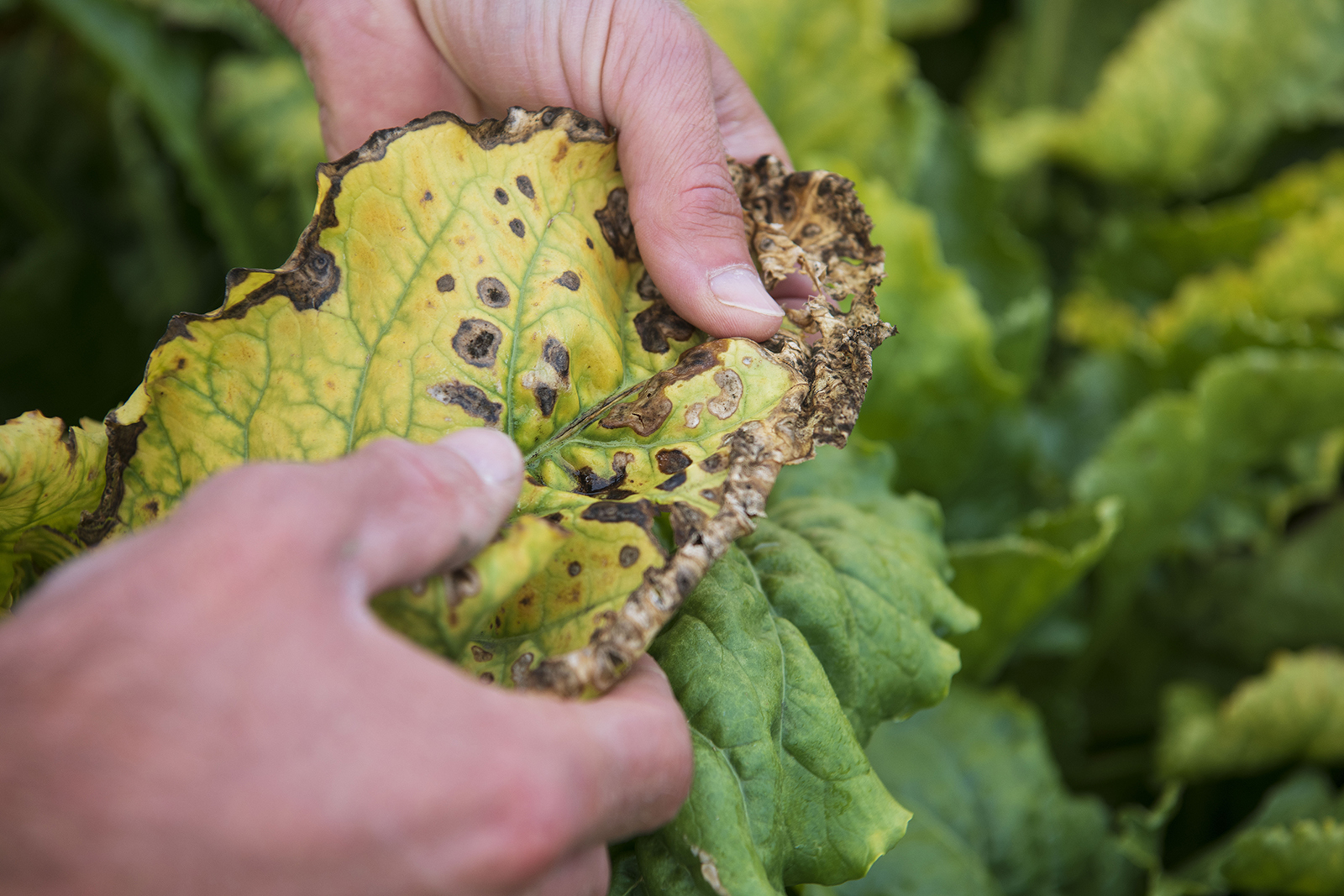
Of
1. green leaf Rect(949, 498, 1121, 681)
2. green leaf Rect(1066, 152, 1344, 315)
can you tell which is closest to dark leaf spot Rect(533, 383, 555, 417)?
green leaf Rect(949, 498, 1121, 681)

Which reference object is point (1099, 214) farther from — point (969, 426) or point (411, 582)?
point (411, 582)

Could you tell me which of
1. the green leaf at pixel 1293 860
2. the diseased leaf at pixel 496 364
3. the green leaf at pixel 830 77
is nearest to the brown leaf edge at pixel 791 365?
the diseased leaf at pixel 496 364

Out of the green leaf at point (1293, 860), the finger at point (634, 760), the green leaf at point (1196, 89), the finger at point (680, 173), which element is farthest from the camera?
the green leaf at point (1196, 89)

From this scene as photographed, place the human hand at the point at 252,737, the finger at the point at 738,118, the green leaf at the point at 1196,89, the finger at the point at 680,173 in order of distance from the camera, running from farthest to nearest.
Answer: the green leaf at the point at 1196,89 < the finger at the point at 738,118 < the finger at the point at 680,173 < the human hand at the point at 252,737

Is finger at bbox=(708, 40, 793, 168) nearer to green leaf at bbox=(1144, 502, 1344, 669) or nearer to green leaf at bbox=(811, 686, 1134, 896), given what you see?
green leaf at bbox=(811, 686, 1134, 896)

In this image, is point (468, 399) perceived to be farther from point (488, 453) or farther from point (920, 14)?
point (920, 14)

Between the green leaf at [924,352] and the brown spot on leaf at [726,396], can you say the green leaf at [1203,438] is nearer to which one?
the green leaf at [924,352]

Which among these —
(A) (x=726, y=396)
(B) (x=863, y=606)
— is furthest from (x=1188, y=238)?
(A) (x=726, y=396)

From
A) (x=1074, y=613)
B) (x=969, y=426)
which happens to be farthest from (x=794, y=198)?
(x=1074, y=613)
